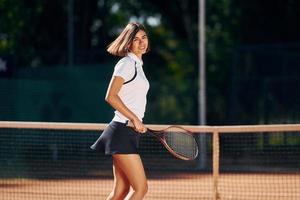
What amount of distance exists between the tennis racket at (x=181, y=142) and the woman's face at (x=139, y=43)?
0.86 meters

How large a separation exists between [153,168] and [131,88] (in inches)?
292

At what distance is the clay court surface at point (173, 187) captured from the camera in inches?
436

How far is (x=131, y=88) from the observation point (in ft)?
21.2

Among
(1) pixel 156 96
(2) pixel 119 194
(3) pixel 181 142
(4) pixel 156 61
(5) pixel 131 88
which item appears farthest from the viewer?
(4) pixel 156 61

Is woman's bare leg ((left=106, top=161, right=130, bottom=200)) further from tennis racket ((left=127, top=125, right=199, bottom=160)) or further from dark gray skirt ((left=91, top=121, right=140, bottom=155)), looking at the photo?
tennis racket ((left=127, top=125, right=199, bottom=160))

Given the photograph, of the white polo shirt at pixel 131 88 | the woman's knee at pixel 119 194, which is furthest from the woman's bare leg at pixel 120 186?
the white polo shirt at pixel 131 88

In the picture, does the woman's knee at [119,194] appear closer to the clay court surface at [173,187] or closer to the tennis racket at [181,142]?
the tennis racket at [181,142]

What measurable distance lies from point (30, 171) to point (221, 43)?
66.5 ft

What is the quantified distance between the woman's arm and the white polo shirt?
0.06m

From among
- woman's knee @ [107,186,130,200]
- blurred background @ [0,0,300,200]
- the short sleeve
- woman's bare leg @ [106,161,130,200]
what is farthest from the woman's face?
blurred background @ [0,0,300,200]

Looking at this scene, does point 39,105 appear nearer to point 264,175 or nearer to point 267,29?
point 264,175

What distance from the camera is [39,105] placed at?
17.0 m

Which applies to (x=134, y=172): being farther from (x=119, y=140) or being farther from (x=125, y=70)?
(x=125, y=70)

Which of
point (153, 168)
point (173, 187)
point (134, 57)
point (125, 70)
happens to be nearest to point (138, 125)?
point (125, 70)
